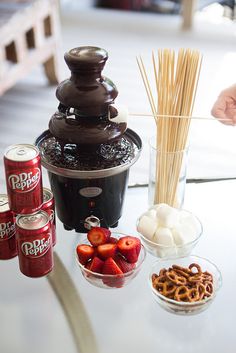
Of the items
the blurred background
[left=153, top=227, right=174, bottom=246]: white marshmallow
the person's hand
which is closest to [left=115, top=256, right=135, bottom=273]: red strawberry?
[left=153, top=227, right=174, bottom=246]: white marshmallow

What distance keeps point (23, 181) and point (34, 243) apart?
0.44ft

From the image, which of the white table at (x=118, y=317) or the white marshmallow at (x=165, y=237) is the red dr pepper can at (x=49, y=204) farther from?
the white marshmallow at (x=165, y=237)

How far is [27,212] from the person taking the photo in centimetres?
109

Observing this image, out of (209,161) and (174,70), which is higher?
(174,70)

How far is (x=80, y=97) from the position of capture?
115cm

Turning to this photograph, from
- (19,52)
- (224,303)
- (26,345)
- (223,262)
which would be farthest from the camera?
(19,52)

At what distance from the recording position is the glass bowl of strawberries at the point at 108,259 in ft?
3.63

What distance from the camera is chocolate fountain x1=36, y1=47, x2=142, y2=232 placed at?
1.15 meters

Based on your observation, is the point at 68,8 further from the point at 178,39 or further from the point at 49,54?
the point at 49,54

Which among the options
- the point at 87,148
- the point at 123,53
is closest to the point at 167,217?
the point at 87,148

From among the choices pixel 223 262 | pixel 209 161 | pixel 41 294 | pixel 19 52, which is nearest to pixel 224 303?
pixel 223 262

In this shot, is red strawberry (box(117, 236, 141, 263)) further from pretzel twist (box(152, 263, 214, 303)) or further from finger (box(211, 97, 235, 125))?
finger (box(211, 97, 235, 125))

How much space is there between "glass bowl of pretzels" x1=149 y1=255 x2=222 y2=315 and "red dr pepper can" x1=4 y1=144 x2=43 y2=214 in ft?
1.02

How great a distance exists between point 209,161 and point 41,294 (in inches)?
60.1
